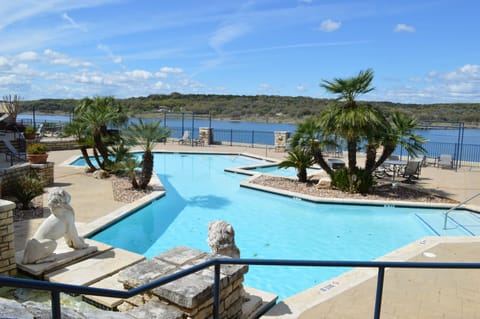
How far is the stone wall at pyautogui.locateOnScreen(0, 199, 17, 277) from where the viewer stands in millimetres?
4585

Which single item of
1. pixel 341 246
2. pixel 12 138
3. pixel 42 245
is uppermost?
pixel 12 138

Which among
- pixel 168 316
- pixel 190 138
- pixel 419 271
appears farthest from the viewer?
pixel 190 138

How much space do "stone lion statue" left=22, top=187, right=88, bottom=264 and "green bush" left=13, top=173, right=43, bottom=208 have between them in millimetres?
3372

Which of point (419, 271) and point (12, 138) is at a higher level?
point (12, 138)

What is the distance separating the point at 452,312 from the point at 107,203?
24.2ft

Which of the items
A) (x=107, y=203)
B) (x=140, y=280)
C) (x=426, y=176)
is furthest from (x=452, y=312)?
(x=426, y=176)

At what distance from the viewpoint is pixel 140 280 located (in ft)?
11.1

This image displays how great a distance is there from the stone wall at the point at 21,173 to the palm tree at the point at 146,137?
96.6 inches

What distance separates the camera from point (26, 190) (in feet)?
26.3

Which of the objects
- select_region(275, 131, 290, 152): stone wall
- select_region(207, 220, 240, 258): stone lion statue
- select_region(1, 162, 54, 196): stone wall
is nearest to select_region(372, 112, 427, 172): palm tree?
select_region(207, 220, 240, 258): stone lion statue

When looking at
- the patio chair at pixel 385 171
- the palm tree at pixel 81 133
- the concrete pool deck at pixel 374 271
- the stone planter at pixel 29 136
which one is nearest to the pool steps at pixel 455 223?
the concrete pool deck at pixel 374 271

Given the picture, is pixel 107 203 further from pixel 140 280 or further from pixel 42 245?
pixel 140 280

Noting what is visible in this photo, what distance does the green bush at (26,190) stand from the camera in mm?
7875

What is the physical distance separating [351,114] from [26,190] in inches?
327
